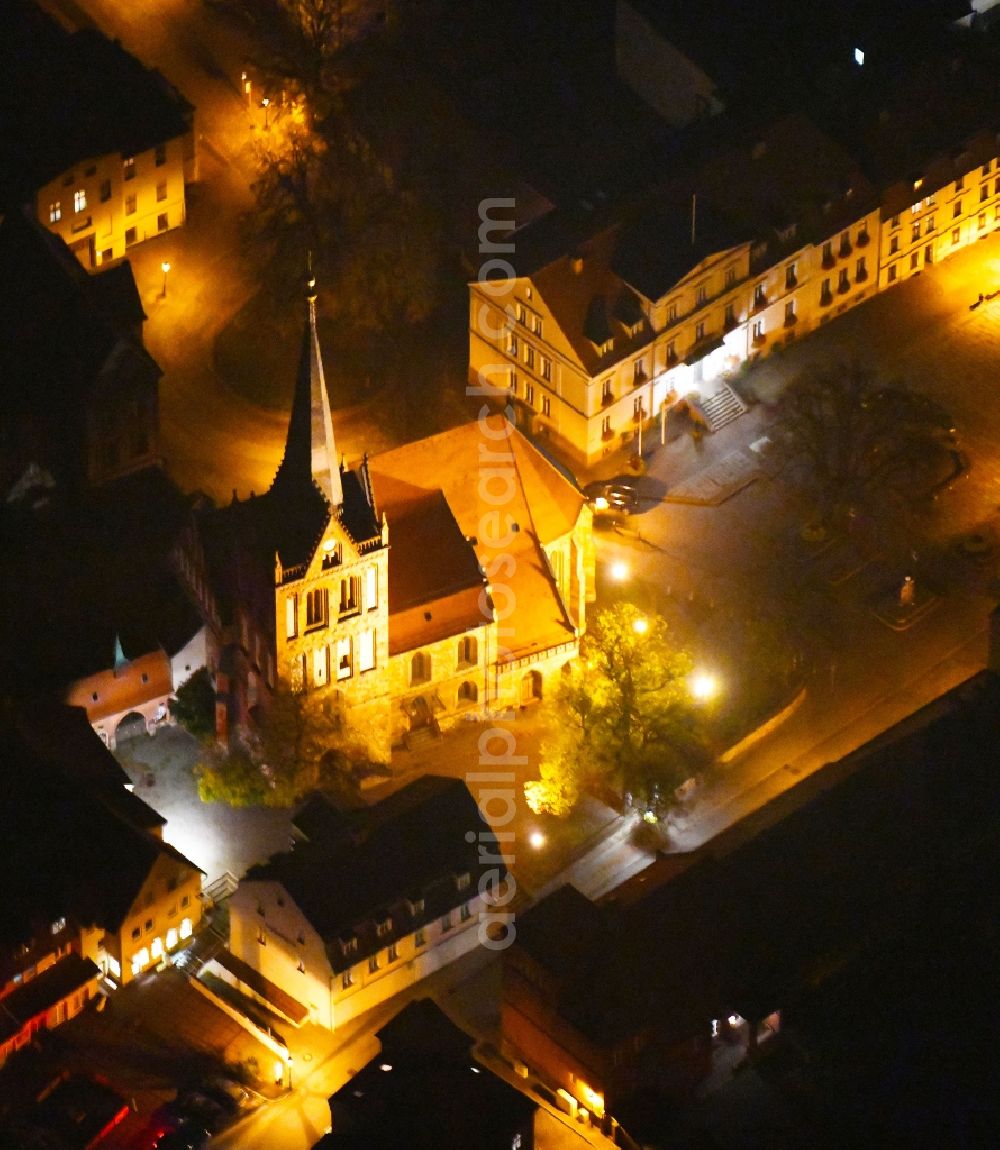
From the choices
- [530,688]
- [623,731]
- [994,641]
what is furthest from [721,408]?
[623,731]

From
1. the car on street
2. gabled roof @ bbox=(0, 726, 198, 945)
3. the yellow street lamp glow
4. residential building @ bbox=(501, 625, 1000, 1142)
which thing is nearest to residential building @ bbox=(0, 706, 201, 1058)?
gabled roof @ bbox=(0, 726, 198, 945)

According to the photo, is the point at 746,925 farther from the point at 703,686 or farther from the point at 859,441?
the point at 859,441

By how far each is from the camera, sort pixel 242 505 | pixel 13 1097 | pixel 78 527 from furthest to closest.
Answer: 1. pixel 78 527
2. pixel 242 505
3. pixel 13 1097

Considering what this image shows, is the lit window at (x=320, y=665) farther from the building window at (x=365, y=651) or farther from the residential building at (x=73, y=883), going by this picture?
the residential building at (x=73, y=883)

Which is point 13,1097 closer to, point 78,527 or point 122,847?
point 122,847

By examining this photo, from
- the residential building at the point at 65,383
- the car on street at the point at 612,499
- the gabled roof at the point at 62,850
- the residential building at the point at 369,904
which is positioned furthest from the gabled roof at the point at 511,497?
the residential building at the point at 65,383

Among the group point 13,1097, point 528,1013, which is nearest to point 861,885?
point 528,1013
